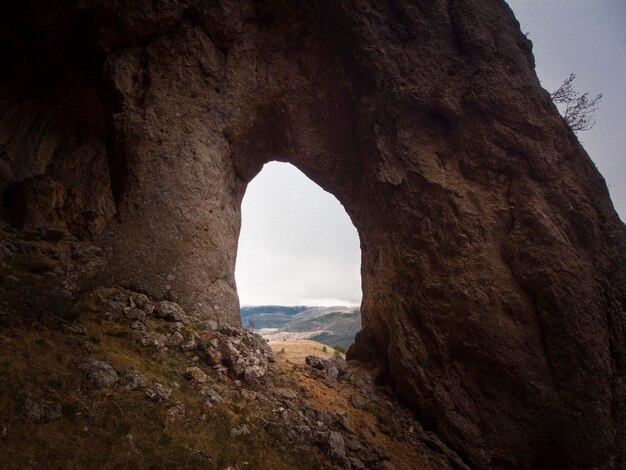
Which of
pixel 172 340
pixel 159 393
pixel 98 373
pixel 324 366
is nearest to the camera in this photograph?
pixel 98 373

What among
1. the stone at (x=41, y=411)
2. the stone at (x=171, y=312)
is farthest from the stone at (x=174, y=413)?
the stone at (x=171, y=312)

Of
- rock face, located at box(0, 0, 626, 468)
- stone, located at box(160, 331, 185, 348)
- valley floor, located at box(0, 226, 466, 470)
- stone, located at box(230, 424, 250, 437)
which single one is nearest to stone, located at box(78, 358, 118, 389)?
valley floor, located at box(0, 226, 466, 470)

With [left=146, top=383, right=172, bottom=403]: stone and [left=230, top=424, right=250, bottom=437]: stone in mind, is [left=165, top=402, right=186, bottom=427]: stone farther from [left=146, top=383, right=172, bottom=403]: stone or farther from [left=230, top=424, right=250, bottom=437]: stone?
[left=230, top=424, right=250, bottom=437]: stone

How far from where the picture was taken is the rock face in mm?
8789

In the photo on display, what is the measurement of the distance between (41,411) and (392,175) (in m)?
10.3

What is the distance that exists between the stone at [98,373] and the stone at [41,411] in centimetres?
65

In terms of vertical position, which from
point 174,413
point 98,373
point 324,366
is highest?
point 98,373

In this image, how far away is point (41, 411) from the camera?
178 inches

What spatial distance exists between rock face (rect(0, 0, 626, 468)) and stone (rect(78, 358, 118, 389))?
115 inches

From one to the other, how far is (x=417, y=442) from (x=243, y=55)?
12.9m

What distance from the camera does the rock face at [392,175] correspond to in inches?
346

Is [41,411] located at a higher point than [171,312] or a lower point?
lower

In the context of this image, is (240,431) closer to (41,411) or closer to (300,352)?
(41,411)

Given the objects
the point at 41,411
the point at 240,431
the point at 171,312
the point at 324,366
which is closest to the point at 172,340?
the point at 171,312
